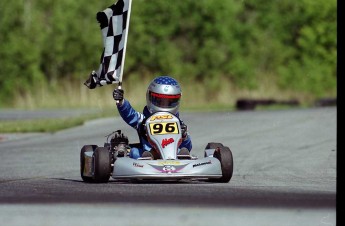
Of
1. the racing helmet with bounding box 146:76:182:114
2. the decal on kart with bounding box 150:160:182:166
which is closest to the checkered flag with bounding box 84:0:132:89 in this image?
the racing helmet with bounding box 146:76:182:114

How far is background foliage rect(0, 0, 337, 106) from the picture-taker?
1957 inches

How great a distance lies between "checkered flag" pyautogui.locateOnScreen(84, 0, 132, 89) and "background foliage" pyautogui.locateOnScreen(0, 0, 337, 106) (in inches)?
1332

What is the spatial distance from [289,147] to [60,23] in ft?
99.8

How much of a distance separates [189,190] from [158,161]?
115 cm

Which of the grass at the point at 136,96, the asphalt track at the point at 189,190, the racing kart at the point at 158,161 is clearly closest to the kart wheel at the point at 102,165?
the racing kart at the point at 158,161

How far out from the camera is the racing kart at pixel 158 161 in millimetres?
12789

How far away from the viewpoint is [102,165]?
42.6 feet

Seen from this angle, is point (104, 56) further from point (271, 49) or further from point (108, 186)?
point (271, 49)

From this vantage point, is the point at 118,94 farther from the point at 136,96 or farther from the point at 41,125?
the point at 136,96

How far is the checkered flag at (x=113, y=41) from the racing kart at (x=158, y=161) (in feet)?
3.37

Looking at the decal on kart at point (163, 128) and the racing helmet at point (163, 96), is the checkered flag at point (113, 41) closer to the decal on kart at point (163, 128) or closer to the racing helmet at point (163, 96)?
the racing helmet at point (163, 96)

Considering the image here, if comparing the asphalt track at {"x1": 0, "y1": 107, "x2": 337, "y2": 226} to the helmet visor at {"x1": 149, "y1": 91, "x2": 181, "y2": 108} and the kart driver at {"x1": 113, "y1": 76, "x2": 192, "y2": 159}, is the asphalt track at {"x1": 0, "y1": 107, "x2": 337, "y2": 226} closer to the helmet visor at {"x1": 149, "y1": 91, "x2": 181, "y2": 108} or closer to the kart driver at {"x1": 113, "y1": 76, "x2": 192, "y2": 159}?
the kart driver at {"x1": 113, "y1": 76, "x2": 192, "y2": 159}

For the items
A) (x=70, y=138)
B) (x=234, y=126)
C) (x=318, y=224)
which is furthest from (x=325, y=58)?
(x=318, y=224)

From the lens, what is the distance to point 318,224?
29.5 ft
